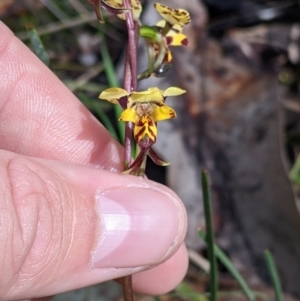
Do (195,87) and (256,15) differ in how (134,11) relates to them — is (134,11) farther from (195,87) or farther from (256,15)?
(256,15)

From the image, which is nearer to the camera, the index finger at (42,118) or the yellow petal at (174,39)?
the yellow petal at (174,39)

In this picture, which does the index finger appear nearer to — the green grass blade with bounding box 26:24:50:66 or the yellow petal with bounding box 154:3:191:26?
the green grass blade with bounding box 26:24:50:66

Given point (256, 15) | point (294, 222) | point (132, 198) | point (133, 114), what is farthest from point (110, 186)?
point (256, 15)

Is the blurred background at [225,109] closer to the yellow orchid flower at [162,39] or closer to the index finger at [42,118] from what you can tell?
the index finger at [42,118]

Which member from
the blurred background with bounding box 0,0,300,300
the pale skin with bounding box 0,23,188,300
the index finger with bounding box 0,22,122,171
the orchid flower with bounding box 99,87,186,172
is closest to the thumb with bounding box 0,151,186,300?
the pale skin with bounding box 0,23,188,300

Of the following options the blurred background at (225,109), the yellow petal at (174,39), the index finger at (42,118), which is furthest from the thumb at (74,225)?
the blurred background at (225,109)
